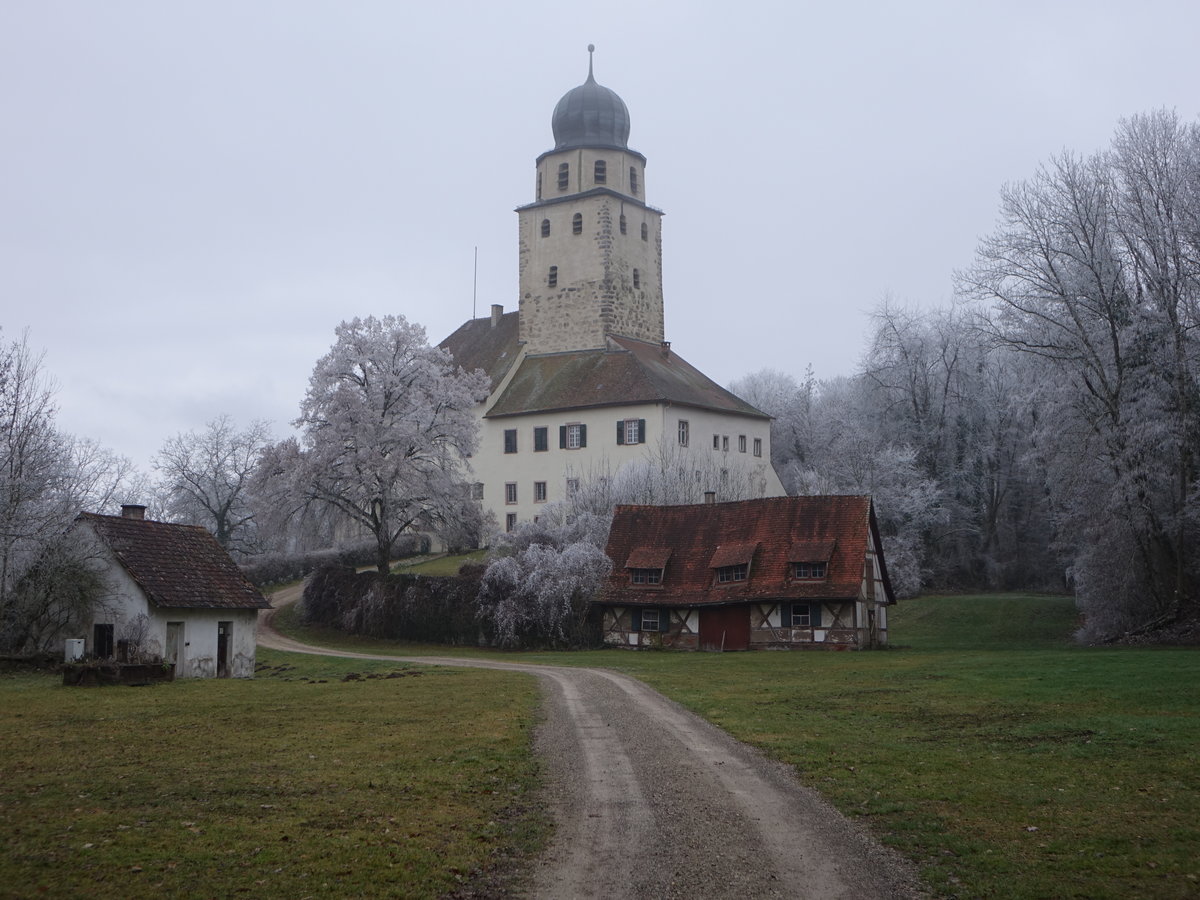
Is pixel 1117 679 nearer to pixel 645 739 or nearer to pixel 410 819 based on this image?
pixel 645 739

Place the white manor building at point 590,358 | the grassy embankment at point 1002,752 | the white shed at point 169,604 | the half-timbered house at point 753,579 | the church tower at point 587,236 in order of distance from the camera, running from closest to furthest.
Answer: the grassy embankment at point 1002,752
the white shed at point 169,604
the half-timbered house at point 753,579
the white manor building at point 590,358
the church tower at point 587,236

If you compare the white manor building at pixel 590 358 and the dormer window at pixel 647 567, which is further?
the white manor building at pixel 590 358

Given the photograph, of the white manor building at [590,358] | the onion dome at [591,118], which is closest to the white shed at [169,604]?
the white manor building at [590,358]

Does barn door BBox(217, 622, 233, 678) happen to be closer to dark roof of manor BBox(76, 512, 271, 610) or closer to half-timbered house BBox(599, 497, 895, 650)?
dark roof of manor BBox(76, 512, 271, 610)

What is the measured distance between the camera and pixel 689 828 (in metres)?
11.9

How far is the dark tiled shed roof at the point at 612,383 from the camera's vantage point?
64438 mm

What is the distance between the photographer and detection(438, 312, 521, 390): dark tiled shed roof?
72812 mm

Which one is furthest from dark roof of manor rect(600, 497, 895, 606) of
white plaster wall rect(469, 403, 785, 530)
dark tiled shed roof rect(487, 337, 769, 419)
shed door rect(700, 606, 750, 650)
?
dark tiled shed roof rect(487, 337, 769, 419)

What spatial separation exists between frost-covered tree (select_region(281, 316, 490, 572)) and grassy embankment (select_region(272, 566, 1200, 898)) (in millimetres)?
19627

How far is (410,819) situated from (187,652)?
2352cm

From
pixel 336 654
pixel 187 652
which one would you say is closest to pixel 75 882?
pixel 187 652

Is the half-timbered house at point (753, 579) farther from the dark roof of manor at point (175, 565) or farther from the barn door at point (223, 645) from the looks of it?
the barn door at point (223, 645)

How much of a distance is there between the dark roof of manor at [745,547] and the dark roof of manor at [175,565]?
13.8 meters

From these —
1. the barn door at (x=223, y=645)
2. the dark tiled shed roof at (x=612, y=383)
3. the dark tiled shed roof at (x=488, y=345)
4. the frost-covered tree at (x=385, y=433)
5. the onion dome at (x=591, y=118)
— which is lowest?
the barn door at (x=223, y=645)
